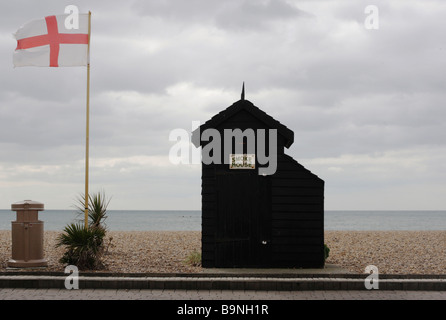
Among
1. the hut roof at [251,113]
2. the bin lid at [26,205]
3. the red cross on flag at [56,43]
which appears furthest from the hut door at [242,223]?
the red cross on flag at [56,43]

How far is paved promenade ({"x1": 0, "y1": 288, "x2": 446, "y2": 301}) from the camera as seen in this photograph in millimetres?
9398

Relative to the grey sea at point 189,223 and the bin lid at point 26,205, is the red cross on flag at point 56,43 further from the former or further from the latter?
the grey sea at point 189,223

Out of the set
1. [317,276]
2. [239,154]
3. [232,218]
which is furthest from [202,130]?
[317,276]

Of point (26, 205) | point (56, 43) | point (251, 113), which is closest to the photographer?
point (26, 205)

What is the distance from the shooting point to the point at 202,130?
40.9 feet

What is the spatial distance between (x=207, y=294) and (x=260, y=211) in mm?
3137

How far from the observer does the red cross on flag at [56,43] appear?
13.9 meters

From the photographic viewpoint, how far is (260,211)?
12.4 metres

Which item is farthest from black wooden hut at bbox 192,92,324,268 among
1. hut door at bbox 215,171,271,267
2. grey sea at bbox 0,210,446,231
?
grey sea at bbox 0,210,446,231

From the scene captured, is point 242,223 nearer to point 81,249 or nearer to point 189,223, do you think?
point 81,249

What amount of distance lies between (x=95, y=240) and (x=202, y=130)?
334cm

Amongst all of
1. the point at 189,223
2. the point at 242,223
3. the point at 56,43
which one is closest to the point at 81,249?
the point at 242,223

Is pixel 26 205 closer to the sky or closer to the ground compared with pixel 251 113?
closer to the ground
